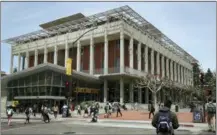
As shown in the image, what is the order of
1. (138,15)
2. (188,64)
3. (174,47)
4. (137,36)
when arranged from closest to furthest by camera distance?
(138,15), (137,36), (174,47), (188,64)

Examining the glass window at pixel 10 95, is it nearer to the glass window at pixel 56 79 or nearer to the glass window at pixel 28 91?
the glass window at pixel 28 91

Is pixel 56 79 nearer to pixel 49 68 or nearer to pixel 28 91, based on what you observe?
pixel 49 68

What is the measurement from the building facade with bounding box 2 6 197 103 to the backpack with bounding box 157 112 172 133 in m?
38.3

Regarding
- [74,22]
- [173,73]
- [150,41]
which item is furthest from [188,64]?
[74,22]

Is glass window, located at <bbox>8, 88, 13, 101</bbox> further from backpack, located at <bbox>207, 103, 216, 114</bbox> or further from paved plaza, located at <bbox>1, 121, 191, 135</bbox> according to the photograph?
backpack, located at <bbox>207, 103, 216, 114</bbox>

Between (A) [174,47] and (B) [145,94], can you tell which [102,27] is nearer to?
(B) [145,94]

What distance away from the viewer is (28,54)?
2662 inches

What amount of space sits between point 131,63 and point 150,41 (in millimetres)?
10754

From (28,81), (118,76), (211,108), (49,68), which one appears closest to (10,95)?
(28,81)

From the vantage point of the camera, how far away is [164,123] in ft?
24.2

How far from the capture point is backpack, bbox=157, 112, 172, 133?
738 centimetres

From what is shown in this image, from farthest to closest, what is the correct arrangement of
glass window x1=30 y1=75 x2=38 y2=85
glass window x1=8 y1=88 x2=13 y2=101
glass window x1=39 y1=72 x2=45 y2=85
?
glass window x1=8 y1=88 x2=13 y2=101
glass window x1=30 y1=75 x2=38 y2=85
glass window x1=39 y1=72 x2=45 y2=85

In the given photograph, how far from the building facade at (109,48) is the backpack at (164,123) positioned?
38.3 meters

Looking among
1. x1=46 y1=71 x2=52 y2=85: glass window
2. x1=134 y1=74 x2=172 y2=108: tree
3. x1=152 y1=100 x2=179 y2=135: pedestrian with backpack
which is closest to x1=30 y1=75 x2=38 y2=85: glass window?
x1=46 y1=71 x2=52 y2=85: glass window
